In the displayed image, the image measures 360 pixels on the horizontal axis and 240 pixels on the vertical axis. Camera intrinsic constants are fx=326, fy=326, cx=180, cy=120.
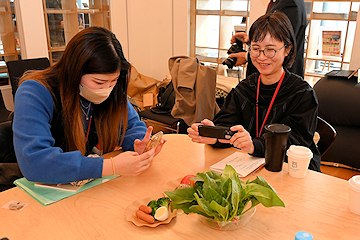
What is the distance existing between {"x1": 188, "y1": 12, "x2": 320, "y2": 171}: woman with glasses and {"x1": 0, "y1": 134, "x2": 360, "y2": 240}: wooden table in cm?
31

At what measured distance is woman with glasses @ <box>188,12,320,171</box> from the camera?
154cm

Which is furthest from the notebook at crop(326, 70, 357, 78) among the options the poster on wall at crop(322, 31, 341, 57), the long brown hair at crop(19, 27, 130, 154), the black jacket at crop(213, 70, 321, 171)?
the long brown hair at crop(19, 27, 130, 154)

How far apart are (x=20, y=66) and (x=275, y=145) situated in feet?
8.95

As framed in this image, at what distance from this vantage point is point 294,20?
2236mm

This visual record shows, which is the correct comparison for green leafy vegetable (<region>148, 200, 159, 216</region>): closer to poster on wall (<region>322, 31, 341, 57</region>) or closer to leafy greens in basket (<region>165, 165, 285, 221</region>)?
leafy greens in basket (<region>165, 165, 285, 221</region>)

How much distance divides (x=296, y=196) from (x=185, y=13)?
339 centimetres

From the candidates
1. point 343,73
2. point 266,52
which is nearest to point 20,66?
point 266,52

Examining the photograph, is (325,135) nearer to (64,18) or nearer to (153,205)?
(153,205)

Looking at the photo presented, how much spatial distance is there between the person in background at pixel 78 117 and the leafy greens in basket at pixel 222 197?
11.7 inches

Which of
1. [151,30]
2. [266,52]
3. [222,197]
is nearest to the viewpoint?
[222,197]

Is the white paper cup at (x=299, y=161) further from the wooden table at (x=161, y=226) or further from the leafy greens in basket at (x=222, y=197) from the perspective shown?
the leafy greens in basket at (x=222, y=197)

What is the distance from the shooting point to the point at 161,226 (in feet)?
3.23

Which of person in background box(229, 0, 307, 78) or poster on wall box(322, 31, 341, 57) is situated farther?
poster on wall box(322, 31, 341, 57)

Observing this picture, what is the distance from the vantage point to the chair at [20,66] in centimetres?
307
